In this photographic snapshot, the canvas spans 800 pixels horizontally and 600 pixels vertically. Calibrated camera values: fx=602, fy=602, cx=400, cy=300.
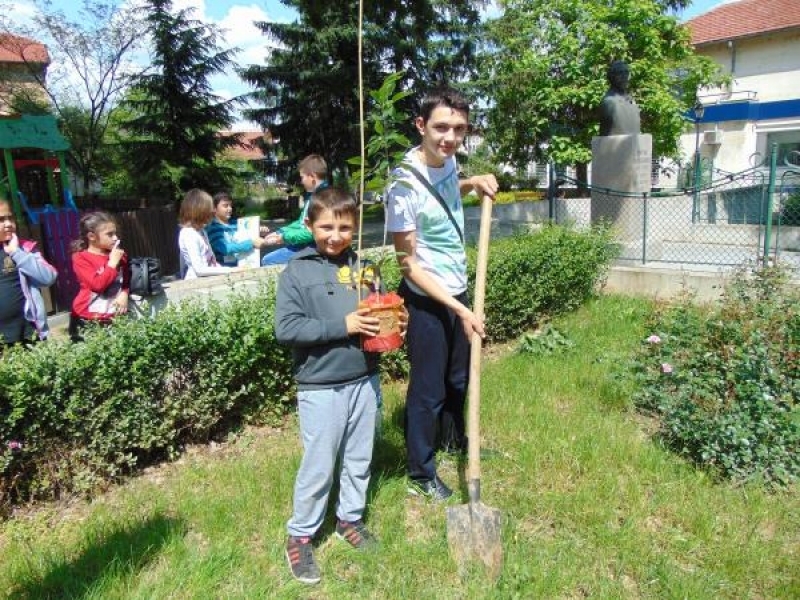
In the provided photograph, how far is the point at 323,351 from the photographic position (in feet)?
7.54

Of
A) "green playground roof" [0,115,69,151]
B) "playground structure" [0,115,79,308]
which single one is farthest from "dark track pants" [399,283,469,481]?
"green playground roof" [0,115,69,151]

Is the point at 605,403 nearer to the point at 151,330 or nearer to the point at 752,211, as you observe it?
the point at 151,330

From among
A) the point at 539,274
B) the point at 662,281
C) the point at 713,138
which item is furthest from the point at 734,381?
the point at 713,138

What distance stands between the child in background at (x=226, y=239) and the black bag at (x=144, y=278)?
112 cm

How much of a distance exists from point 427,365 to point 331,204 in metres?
0.91

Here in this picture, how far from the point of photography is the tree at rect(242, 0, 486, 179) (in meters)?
12.9

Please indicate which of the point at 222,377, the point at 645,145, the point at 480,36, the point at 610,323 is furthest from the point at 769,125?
the point at 222,377

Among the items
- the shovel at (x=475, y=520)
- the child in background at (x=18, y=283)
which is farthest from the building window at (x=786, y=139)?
the child in background at (x=18, y=283)

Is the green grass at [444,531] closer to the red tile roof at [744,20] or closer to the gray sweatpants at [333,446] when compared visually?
the gray sweatpants at [333,446]

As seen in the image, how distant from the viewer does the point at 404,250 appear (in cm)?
263

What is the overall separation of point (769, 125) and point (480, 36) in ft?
57.8

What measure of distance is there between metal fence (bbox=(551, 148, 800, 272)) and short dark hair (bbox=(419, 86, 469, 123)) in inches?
198

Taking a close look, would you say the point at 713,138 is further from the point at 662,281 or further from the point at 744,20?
the point at 662,281

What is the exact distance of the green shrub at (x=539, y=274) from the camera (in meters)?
5.37
